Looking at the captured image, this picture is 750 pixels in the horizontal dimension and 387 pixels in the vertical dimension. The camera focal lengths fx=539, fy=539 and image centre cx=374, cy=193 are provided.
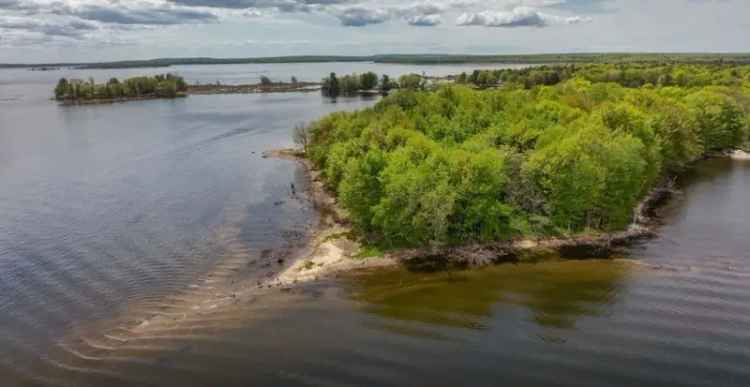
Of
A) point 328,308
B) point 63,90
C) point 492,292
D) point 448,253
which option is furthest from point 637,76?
point 63,90

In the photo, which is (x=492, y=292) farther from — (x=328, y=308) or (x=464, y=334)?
(x=328, y=308)

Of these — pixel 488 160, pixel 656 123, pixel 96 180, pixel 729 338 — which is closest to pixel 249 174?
pixel 96 180

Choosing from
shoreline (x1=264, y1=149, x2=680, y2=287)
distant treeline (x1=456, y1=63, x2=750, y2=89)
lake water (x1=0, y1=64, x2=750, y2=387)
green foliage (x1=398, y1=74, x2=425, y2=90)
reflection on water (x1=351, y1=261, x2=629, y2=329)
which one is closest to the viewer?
lake water (x1=0, y1=64, x2=750, y2=387)

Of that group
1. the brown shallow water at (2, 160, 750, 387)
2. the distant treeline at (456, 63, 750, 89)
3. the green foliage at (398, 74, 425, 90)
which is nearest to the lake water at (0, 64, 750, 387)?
the brown shallow water at (2, 160, 750, 387)

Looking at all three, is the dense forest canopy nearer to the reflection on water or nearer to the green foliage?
the reflection on water

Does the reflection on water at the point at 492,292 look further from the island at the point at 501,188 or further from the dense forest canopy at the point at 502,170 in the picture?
the dense forest canopy at the point at 502,170
